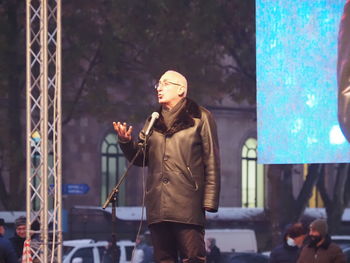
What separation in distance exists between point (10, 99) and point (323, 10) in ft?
50.5

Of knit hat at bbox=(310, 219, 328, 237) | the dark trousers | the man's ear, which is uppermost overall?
the man's ear

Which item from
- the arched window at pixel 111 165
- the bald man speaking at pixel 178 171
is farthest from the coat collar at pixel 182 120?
the arched window at pixel 111 165

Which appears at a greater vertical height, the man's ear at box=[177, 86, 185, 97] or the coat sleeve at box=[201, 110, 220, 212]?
the man's ear at box=[177, 86, 185, 97]

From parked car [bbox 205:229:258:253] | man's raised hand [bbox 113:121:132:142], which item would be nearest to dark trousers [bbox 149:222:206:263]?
man's raised hand [bbox 113:121:132:142]

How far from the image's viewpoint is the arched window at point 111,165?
34222 millimetres

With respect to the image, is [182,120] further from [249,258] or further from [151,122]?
[249,258]

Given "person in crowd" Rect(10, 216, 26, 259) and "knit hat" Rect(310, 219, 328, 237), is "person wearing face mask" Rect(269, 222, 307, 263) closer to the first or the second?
"knit hat" Rect(310, 219, 328, 237)

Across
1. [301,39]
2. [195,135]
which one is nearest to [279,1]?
[301,39]

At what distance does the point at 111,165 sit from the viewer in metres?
34.7

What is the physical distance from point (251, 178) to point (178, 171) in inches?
1246

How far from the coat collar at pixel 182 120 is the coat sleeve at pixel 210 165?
0.25 feet

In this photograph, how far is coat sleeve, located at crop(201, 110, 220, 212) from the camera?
6.36 metres

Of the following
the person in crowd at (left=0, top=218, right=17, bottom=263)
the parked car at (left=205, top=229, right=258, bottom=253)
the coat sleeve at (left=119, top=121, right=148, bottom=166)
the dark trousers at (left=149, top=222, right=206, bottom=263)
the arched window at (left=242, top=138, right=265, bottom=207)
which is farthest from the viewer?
the arched window at (left=242, top=138, right=265, bottom=207)

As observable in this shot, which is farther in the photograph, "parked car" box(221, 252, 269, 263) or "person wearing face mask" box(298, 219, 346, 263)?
"parked car" box(221, 252, 269, 263)
